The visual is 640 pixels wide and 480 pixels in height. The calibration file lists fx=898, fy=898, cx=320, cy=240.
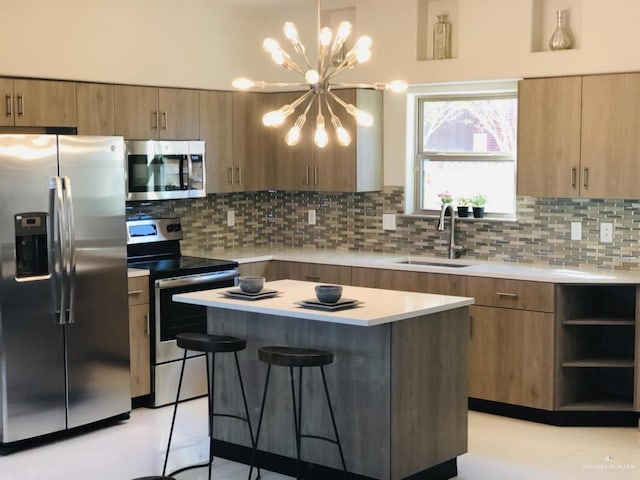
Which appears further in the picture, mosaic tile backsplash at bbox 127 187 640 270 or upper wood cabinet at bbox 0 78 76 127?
mosaic tile backsplash at bbox 127 187 640 270

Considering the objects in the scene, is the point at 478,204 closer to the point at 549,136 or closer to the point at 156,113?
the point at 549,136

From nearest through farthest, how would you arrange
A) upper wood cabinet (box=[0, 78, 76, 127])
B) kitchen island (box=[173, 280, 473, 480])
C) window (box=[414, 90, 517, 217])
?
kitchen island (box=[173, 280, 473, 480])
upper wood cabinet (box=[0, 78, 76, 127])
window (box=[414, 90, 517, 217])

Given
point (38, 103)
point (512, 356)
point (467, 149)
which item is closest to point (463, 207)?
point (467, 149)

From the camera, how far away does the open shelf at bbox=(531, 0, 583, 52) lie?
5871 mm

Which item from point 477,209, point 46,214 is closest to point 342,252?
point 477,209

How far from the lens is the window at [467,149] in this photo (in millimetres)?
6422

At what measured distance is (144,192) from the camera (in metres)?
6.24

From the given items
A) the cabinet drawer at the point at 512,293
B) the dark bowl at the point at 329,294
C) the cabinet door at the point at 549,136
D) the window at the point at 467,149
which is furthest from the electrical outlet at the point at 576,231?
the dark bowl at the point at 329,294

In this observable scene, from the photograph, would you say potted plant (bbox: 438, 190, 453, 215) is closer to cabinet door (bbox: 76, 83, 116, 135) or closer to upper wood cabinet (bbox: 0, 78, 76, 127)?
cabinet door (bbox: 76, 83, 116, 135)

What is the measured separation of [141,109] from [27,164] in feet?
4.28

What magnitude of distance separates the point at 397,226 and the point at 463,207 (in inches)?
23.2

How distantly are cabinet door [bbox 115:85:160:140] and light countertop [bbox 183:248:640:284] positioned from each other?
1.15m

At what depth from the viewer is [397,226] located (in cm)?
689

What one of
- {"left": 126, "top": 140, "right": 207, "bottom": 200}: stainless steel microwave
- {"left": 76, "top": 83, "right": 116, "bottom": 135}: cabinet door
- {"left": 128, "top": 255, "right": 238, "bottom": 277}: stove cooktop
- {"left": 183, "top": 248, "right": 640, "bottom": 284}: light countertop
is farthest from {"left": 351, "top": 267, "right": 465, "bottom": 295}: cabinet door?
{"left": 76, "top": 83, "right": 116, "bottom": 135}: cabinet door
